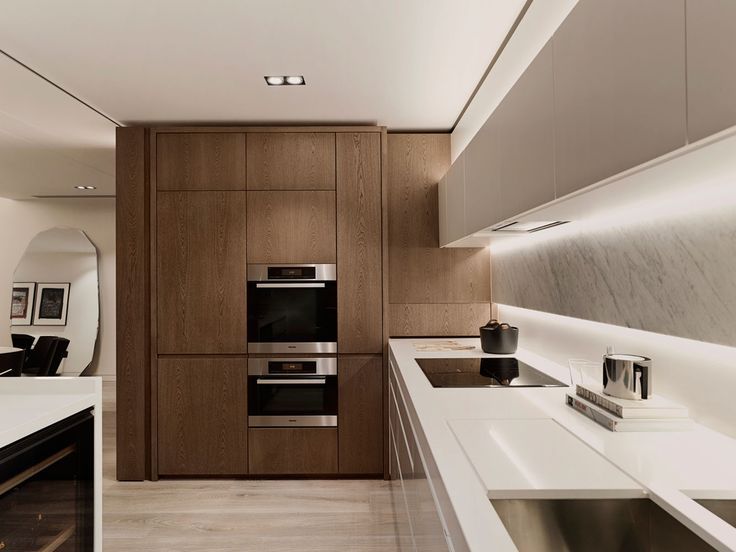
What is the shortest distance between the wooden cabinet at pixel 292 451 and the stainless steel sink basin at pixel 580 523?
7.60 ft

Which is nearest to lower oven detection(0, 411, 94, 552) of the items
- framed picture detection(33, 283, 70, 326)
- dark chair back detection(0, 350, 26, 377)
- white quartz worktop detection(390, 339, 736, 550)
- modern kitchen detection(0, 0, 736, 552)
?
modern kitchen detection(0, 0, 736, 552)

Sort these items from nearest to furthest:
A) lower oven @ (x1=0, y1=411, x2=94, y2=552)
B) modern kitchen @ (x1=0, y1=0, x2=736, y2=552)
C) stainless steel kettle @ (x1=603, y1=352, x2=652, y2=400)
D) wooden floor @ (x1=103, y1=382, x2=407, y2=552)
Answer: modern kitchen @ (x1=0, y1=0, x2=736, y2=552), lower oven @ (x1=0, y1=411, x2=94, y2=552), stainless steel kettle @ (x1=603, y1=352, x2=652, y2=400), wooden floor @ (x1=103, y1=382, x2=407, y2=552)

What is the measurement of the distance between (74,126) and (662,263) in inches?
143

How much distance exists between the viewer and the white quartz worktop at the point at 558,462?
0.93 metres

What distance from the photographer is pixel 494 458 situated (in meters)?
1.20

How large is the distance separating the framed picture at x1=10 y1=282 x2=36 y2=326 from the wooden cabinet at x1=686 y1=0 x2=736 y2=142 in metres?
7.27

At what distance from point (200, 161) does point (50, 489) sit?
7.43 ft

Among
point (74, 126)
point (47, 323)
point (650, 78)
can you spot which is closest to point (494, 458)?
point (650, 78)

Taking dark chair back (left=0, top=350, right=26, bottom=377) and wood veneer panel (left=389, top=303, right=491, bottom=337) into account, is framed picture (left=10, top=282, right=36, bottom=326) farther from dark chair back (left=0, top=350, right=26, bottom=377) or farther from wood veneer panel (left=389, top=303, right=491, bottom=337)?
wood veneer panel (left=389, top=303, right=491, bottom=337)

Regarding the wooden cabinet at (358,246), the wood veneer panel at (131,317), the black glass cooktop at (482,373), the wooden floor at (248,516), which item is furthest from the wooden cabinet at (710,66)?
the wood veneer panel at (131,317)

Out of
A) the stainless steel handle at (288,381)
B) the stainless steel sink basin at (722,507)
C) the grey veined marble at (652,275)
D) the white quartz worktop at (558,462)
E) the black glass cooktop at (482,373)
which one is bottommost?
the stainless steel handle at (288,381)

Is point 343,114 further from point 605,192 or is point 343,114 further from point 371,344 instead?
point 605,192

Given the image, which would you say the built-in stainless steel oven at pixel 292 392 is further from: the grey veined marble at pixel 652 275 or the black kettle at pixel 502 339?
the grey veined marble at pixel 652 275

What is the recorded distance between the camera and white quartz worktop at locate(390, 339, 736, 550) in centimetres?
93
